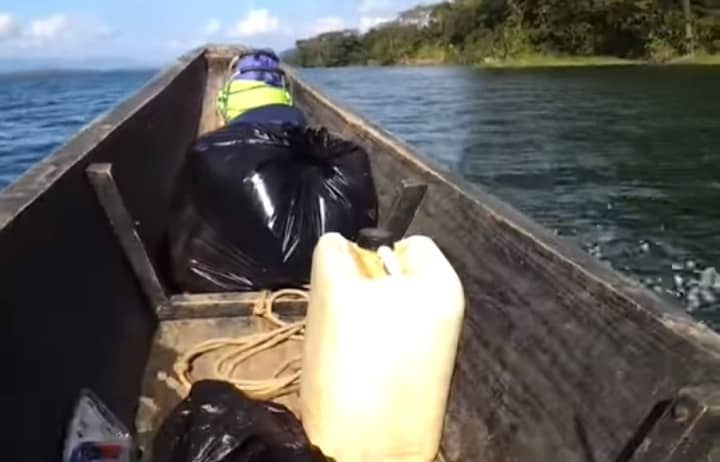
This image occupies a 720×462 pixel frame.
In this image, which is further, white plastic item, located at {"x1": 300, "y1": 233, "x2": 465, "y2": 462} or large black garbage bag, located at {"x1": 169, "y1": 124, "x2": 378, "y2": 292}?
large black garbage bag, located at {"x1": 169, "y1": 124, "x2": 378, "y2": 292}

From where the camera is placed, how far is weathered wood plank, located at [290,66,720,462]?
1.79 metres

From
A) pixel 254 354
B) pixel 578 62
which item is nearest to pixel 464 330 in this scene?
pixel 254 354

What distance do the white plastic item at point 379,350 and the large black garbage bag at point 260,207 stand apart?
93 centimetres

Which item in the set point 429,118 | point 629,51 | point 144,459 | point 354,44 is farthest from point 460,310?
point 354,44

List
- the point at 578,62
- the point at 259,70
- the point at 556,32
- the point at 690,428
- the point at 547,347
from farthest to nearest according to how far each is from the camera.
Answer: the point at 556,32 < the point at 578,62 < the point at 259,70 < the point at 547,347 < the point at 690,428

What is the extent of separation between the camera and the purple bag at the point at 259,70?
6.14m

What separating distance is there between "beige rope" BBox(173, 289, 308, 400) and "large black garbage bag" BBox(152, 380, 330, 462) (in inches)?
10.5

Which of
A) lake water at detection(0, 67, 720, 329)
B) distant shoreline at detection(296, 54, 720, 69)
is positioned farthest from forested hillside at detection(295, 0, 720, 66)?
lake water at detection(0, 67, 720, 329)

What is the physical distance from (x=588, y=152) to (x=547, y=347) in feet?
46.3

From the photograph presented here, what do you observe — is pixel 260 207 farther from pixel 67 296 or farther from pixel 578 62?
pixel 578 62

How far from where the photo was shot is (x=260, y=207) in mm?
3355

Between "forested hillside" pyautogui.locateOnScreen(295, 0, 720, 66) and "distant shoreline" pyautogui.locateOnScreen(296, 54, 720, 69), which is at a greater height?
"forested hillside" pyautogui.locateOnScreen(295, 0, 720, 66)

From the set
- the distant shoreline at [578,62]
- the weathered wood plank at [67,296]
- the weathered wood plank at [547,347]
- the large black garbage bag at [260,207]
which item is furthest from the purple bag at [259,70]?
the distant shoreline at [578,62]

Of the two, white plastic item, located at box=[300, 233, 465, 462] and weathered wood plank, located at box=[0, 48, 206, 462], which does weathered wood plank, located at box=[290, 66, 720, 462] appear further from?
weathered wood plank, located at box=[0, 48, 206, 462]
